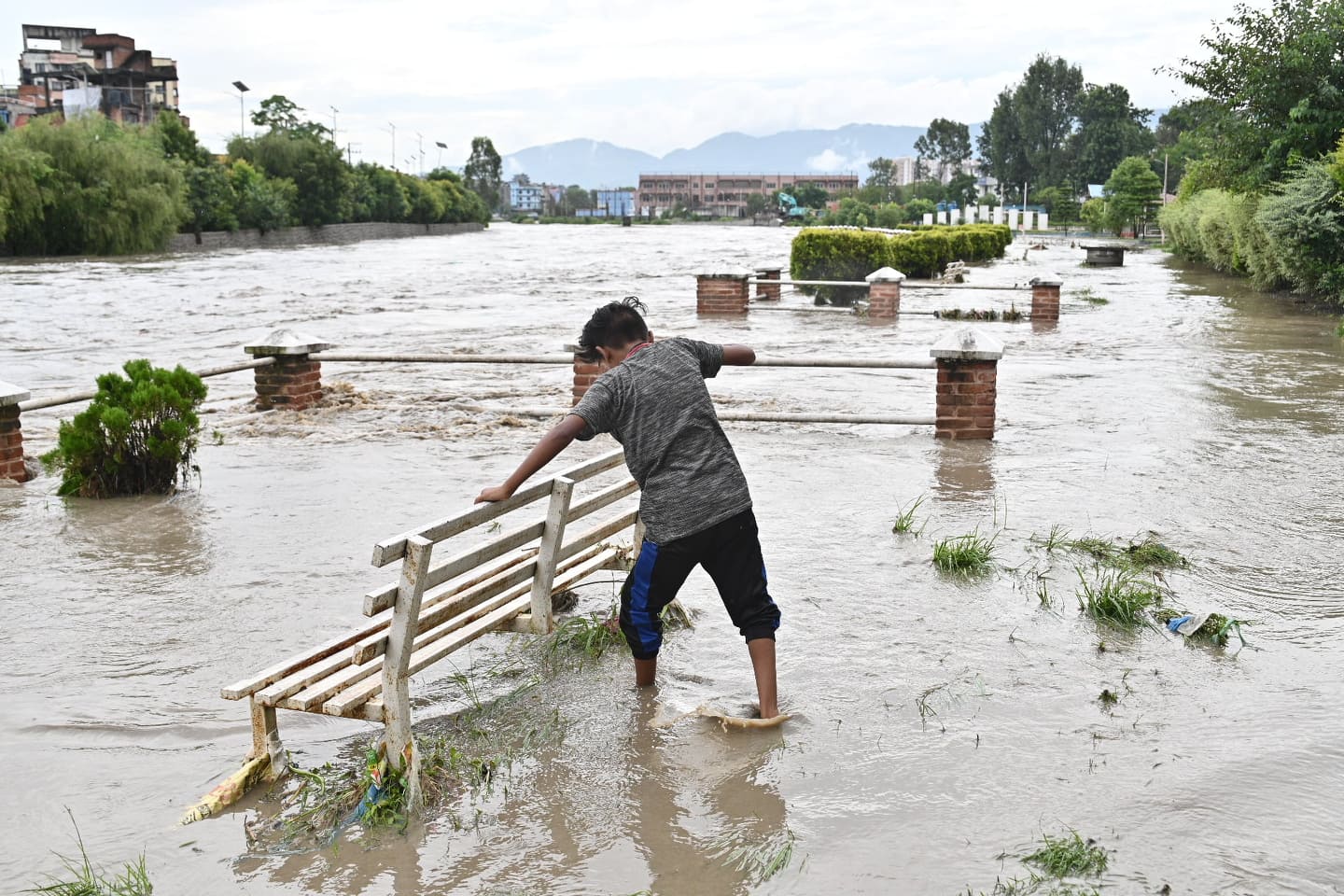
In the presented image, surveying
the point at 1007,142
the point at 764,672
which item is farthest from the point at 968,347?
the point at 1007,142

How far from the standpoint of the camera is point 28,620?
5547 millimetres

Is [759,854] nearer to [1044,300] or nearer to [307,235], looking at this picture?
[1044,300]

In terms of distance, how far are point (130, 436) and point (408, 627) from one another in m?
5.03

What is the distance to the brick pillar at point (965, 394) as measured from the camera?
30.0 feet

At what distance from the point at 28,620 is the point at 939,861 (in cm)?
425

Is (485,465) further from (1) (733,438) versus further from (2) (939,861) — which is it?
(2) (939,861)

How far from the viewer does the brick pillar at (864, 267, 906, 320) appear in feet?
66.0

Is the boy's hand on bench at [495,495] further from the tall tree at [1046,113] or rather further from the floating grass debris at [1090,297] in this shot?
the tall tree at [1046,113]

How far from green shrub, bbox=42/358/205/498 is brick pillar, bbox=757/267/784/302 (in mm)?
15998

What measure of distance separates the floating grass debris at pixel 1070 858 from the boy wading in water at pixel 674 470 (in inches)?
45.3

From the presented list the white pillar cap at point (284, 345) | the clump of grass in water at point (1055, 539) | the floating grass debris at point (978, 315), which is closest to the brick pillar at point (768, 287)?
the floating grass debris at point (978, 315)

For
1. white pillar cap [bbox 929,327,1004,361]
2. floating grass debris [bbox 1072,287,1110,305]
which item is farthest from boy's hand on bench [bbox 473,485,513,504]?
floating grass debris [bbox 1072,287,1110,305]

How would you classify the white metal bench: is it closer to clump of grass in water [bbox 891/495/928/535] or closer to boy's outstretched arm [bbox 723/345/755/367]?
boy's outstretched arm [bbox 723/345/755/367]

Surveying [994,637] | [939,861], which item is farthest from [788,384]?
[939,861]
